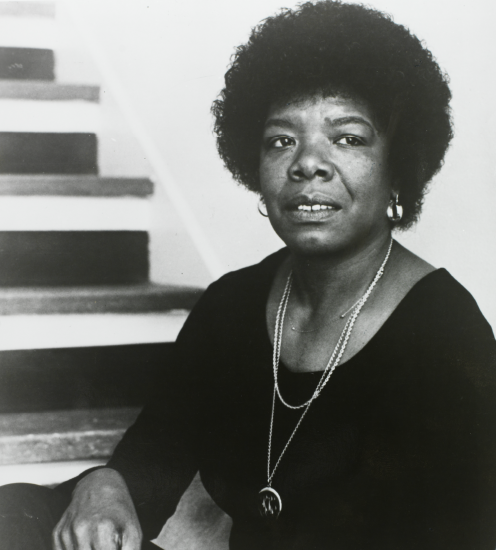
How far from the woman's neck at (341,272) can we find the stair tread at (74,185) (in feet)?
2.07

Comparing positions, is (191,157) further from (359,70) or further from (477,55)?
(477,55)

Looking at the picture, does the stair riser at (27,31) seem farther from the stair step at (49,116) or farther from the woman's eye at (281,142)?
the woman's eye at (281,142)

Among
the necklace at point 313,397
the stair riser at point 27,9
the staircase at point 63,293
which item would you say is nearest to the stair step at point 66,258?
the staircase at point 63,293

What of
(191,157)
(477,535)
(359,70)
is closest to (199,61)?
(191,157)

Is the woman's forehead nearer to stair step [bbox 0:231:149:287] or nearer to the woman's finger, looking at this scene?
stair step [bbox 0:231:149:287]

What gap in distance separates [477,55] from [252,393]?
3.08 feet

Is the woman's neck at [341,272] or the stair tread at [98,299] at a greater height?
the woman's neck at [341,272]

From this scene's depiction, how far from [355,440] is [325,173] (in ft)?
1.74

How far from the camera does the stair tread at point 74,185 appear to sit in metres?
1.57

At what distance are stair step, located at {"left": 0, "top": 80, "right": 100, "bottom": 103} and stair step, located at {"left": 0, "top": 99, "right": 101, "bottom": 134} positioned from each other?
1cm

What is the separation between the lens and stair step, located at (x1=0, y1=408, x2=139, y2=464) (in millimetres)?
1573

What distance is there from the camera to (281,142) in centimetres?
121

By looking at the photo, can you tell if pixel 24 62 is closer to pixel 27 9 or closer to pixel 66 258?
pixel 27 9

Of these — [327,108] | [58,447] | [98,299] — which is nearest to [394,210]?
[327,108]
